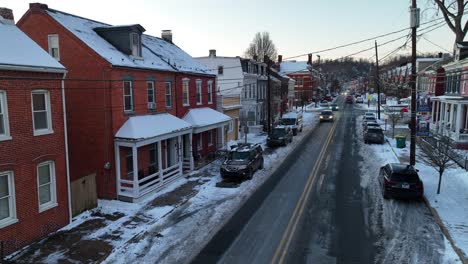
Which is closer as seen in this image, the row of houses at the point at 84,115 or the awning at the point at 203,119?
the row of houses at the point at 84,115

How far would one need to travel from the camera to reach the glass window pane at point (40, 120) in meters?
12.8

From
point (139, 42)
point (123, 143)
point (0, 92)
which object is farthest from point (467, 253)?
point (139, 42)

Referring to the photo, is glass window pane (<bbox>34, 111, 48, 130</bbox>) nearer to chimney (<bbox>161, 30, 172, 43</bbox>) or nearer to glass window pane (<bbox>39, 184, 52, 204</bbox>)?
glass window pane (<bbox>39, 184, 52, 204</bbox>)

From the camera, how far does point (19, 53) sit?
12.4m

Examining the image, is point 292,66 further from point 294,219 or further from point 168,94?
point 294,219

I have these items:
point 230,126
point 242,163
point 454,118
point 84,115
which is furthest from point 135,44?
point 454,118

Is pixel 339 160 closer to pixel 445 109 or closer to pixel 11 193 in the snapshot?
pixel 445 109

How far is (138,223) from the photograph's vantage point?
1415 centimetres

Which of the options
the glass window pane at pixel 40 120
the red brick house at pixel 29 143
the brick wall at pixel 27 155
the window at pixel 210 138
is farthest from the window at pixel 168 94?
the glass window pane at pixel 40 120

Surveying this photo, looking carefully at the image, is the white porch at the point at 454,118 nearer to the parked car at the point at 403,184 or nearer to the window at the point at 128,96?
the parked car at the point at 403,184

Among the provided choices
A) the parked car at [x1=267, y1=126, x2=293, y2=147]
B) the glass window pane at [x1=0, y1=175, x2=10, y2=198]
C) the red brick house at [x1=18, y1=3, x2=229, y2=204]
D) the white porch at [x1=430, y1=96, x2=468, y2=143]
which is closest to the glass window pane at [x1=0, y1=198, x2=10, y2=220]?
the glass window pane at [x1=0, y1=175, x2=10, y2=198]

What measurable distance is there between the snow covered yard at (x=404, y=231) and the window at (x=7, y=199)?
11730 millimetres

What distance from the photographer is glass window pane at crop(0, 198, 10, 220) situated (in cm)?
1143

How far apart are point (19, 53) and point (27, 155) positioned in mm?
3599
